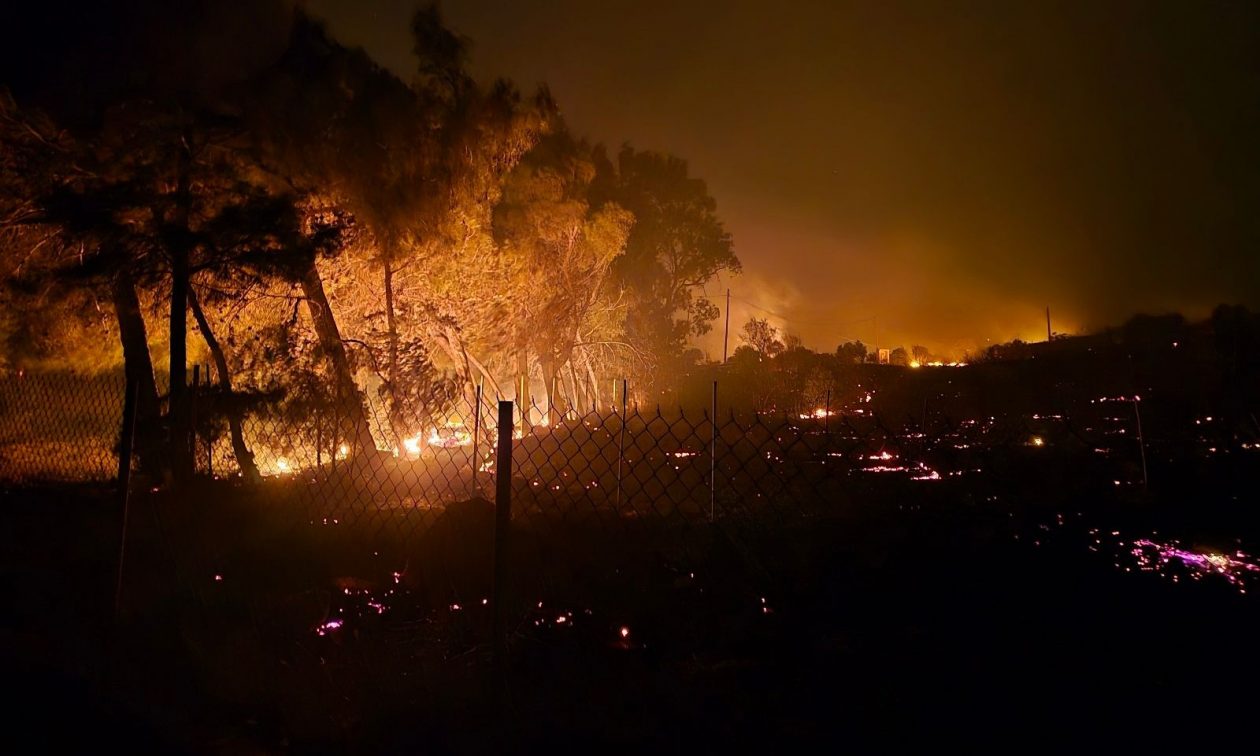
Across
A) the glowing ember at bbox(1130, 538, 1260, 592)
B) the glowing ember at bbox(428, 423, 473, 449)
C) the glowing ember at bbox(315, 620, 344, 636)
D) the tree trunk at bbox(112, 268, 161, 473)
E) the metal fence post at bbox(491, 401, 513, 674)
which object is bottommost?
the glowing ember at bbox(315, 620, 344, 636)

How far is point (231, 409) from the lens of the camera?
8578 millimetres

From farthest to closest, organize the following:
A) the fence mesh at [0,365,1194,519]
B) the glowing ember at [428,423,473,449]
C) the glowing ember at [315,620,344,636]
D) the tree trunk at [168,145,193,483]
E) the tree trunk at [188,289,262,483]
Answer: the glowing ember at [428,423,473,449] < the tree trunk at [188,289,262,483] < the tree trunk at [168,145,193,483] < the fence mesh at [0,365,1194,519] < the glowing ember at [315,620,344,636]

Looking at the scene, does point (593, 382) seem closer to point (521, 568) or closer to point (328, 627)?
point (521, 568)

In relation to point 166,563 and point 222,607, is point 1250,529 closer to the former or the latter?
point 222,607

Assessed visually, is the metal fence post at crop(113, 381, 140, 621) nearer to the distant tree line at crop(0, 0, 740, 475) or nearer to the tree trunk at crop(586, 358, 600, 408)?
the distant tree line at crop(0, 0, 740, 475)

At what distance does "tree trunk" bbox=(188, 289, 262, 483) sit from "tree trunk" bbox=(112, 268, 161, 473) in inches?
26.7

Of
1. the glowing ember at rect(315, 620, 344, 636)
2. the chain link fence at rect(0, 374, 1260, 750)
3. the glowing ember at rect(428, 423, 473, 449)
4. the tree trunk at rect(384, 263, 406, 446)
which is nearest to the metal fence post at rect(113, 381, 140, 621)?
the chain link fence at rect(0, 374, 1260, 750)

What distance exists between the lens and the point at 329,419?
30.0 ft

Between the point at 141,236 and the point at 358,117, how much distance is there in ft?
11.0

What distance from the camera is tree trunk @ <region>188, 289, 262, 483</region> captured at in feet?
28.2

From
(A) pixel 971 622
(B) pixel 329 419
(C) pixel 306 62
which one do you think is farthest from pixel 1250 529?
(C) pixel 306 62

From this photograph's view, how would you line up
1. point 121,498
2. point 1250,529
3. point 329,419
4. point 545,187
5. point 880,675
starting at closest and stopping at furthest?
point 880,675, point 121,498, point 1250,529, point 329,419, point 545,187

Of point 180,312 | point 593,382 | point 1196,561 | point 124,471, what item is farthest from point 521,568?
point 593,382

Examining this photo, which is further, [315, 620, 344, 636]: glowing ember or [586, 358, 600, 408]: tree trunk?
[586, 358, 600, 408]: tree trunk
